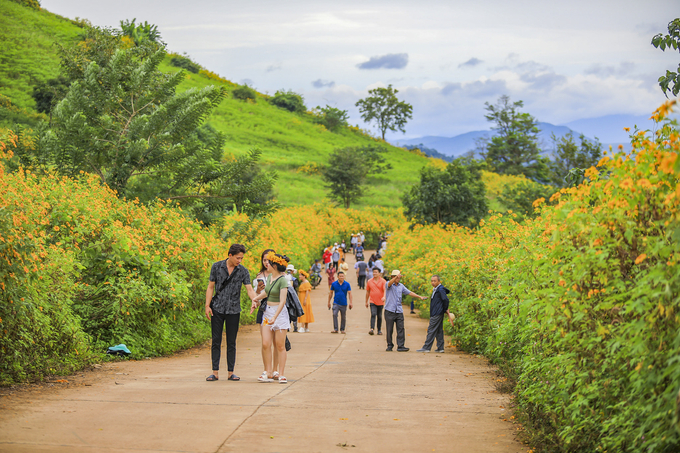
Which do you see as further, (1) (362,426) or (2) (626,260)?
(1) (362,426)

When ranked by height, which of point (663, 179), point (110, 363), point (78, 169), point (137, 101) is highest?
point (137, 101)

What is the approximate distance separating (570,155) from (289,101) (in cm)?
6266

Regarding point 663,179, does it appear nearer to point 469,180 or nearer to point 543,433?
point 543,433

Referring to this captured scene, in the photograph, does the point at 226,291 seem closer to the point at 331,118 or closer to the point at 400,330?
the point at 400,330

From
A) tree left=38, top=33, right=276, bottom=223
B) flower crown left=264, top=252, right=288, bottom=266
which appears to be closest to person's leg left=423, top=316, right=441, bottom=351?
flower crown left=264, top=252, right=288, bottom=266

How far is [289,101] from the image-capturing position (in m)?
99.1

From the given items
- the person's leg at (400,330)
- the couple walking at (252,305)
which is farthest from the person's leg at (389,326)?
the couple walking at (252,305)

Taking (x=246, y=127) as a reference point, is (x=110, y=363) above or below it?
below

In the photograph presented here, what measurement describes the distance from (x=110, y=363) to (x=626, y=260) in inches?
314

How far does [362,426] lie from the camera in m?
6.14

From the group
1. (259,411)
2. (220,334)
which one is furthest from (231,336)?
(259,411)

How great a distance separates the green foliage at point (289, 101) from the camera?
98.8m

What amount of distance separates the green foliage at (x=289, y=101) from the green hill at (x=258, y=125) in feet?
8.51

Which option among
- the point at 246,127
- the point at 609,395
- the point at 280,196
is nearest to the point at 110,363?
the point at 609,395
